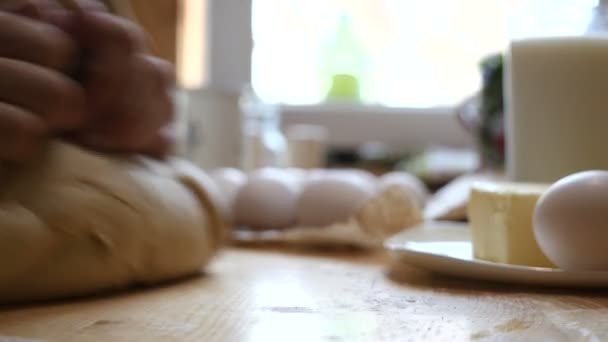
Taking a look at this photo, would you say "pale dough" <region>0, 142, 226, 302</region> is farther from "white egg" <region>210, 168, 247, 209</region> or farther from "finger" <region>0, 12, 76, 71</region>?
"white egg" <region>210, 168, 247, 209</region>

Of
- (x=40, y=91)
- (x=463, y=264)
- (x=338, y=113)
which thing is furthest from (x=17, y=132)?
(x=338, y=113)

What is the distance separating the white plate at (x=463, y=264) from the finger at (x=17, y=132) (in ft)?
0.88

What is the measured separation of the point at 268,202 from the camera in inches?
32.4

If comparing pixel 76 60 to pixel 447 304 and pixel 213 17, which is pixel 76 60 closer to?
pixel 447 304

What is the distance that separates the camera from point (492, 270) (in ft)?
1.57

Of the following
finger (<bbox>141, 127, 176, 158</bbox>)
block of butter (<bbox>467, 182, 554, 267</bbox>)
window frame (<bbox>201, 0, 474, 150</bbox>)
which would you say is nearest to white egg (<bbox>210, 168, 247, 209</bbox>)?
finger (<bbox>141, 127, 176, 158</bbox>)

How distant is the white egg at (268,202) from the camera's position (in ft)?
2.71

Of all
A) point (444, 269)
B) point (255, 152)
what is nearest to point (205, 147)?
point (255, 152)

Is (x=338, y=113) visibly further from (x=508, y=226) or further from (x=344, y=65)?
(x=508, y=226)

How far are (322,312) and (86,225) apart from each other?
0.16 metres

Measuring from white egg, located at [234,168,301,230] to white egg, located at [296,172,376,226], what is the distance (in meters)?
0.02

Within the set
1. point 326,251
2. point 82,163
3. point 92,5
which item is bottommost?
point 326,251

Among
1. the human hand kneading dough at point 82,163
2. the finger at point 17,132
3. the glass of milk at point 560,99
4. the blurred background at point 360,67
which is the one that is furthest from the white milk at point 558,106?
the blurred background at point 360,67

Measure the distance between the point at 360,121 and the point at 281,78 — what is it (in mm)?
234
